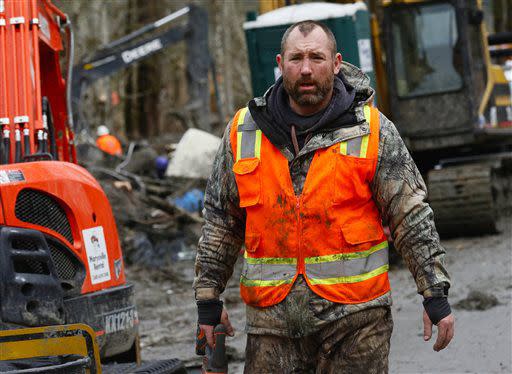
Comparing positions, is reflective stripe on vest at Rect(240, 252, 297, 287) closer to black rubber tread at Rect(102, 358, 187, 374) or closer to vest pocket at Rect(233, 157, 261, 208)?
vest pocket at Rect(233, 157, 261, 208)

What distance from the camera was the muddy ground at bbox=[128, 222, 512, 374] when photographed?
327 inches

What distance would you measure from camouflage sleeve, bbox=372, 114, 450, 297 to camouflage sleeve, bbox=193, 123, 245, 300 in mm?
609

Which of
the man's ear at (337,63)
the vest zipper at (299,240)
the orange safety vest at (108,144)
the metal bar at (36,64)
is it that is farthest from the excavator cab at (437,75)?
the vest zipper at (299,240)

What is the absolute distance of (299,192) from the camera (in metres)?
4.78

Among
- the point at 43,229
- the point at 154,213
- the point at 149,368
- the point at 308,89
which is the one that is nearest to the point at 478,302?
the point at 149,368

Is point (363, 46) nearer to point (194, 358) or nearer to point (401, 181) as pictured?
point (194, 358)

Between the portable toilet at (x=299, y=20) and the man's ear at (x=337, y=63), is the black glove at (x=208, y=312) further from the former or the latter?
the portable toilet at (x=299, y=20)

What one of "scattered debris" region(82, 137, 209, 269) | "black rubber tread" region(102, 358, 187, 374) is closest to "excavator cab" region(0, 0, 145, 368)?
"black rubber tread" region(102, 358, 187, 374)

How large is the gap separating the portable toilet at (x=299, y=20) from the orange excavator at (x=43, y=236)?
373 centimetres

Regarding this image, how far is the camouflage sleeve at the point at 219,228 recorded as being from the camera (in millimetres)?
4969

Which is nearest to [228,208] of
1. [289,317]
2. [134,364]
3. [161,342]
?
[289,317]

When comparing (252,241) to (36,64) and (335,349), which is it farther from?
(36,64)

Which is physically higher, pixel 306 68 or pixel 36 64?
pixel 36 64

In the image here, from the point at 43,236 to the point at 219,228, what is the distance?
1.66 metres
